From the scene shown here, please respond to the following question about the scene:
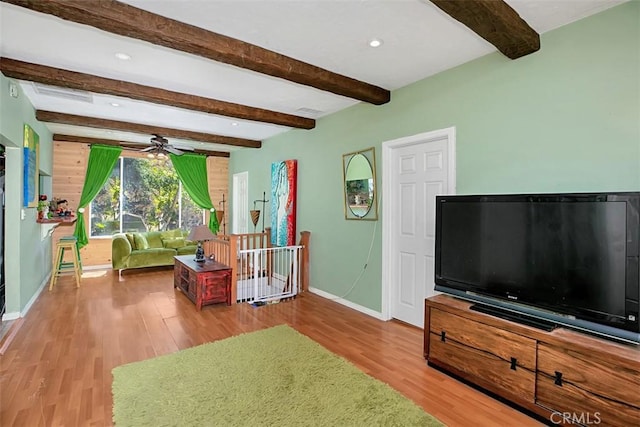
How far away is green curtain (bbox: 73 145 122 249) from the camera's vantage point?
20.2 feet

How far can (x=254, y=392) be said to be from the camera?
7.38 feet

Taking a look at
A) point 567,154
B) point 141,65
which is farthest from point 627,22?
point 141,65

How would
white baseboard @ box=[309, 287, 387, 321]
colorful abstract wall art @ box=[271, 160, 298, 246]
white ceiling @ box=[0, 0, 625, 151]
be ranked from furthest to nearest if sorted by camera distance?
colorful abstract wall art @ box=[271, 160, 298, 246] → white baseboard @ box=[309, 287, 387, 321] → white ceiling @ box=[0, 0, 625, 151]

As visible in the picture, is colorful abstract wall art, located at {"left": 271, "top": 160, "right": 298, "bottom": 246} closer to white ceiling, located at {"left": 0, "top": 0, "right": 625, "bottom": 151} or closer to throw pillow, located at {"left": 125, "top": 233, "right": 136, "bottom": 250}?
white ceiling, located at {"left": 0, "top": 0, "right": 625, "bottom": 151}

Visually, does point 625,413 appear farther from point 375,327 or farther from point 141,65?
point 141,65

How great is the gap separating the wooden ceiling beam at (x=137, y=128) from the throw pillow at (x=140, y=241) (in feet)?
7.24

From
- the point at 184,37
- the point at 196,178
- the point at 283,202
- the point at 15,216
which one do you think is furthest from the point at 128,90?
the point at 196,178

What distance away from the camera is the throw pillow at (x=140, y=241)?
6.28 metres

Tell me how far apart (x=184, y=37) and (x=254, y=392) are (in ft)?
8.66

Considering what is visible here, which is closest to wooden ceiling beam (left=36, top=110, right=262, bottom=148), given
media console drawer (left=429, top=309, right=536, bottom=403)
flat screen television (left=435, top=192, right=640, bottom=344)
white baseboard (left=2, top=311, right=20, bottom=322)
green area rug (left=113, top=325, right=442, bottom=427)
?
white baseboard (left=2, top=311, right=20, bottom=322)

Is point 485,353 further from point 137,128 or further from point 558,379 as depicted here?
point 137,128

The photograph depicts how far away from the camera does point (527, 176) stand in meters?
2.52

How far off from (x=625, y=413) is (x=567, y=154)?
1.65 m

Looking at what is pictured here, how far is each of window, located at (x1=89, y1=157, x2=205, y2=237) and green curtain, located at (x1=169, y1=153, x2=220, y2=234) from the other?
271 millimetres
